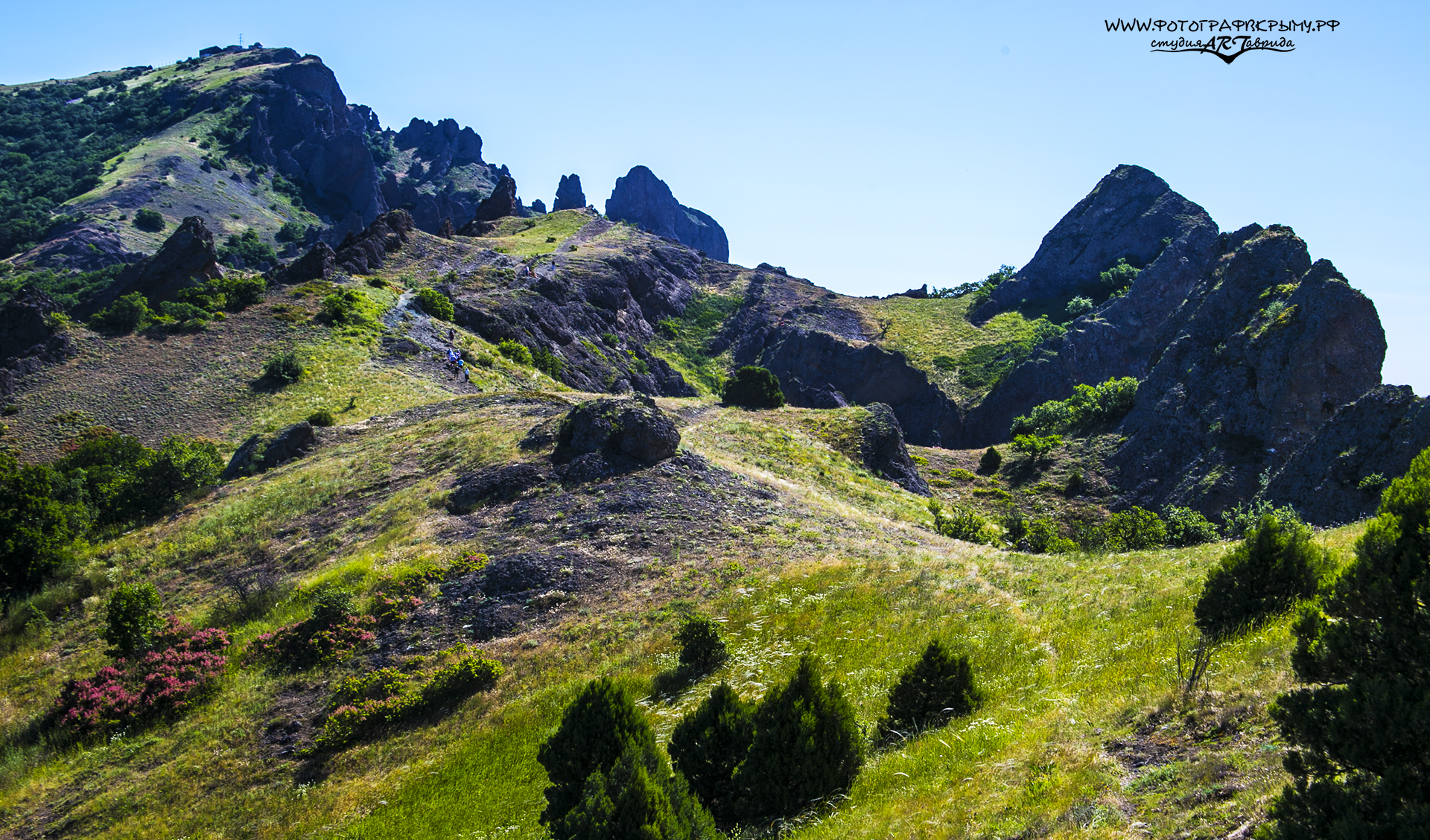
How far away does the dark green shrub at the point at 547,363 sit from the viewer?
79.6 metres

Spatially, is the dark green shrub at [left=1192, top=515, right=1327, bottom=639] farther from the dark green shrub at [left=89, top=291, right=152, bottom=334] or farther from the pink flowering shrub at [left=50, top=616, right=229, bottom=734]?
the dark green shrub at [left=89, top=291, right=152, bottom=334]

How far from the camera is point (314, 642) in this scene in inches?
869

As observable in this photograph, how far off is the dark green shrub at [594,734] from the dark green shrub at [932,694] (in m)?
4.99

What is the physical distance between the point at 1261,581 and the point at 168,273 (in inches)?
3388

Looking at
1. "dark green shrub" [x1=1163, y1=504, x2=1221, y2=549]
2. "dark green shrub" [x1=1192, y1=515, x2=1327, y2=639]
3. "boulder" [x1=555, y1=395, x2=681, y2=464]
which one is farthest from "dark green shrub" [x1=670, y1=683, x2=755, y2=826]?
"dark green shrub" [x1=1163, y1=504, x2=1221, y2=549]

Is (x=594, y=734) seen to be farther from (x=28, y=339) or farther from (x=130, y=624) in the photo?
(x=28, y=339)

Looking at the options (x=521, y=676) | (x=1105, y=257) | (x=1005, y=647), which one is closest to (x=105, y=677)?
(x=521, y=676)

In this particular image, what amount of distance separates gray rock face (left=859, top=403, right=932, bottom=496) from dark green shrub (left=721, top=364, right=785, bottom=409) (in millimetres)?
11538

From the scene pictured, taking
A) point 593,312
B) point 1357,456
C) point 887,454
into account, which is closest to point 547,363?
point 593,312

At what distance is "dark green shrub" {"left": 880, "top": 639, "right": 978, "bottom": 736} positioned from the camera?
13.2 m

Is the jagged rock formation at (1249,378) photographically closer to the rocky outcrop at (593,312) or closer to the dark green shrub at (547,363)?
the rocky outcrop at (593,312)

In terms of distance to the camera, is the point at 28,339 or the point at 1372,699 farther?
the point at 28,339

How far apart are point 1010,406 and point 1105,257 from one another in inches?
2189

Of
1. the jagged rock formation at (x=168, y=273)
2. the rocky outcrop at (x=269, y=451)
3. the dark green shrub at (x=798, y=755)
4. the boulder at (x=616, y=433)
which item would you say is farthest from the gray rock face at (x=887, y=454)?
the jagged rock formation at (x=168, y=273)
